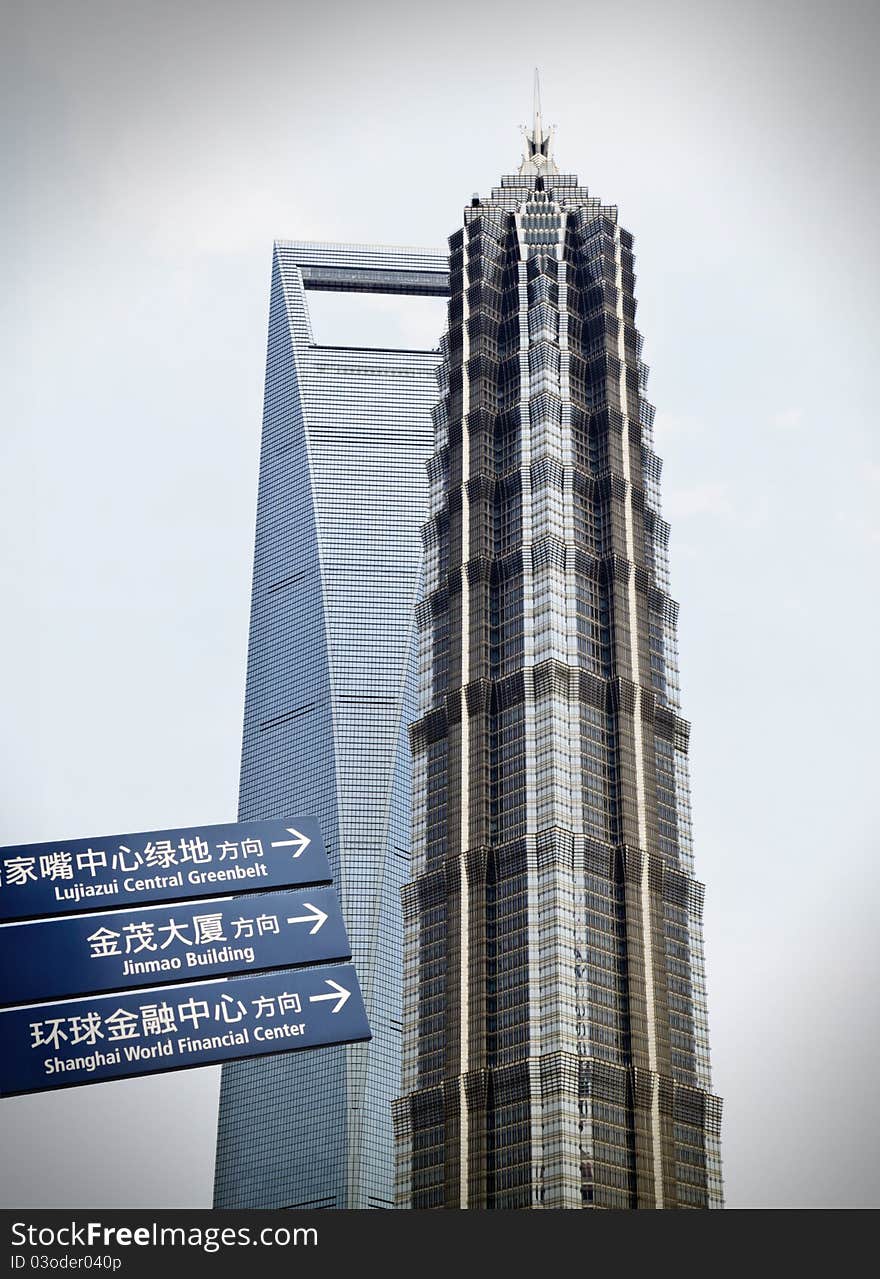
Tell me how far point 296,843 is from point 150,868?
3020mm

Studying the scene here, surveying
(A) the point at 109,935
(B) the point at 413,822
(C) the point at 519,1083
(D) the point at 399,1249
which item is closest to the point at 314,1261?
(D) the point at 399,1249

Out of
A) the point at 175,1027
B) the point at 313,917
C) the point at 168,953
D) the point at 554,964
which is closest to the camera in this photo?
the point at 175,1027

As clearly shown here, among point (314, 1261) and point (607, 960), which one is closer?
point (314, 1261)

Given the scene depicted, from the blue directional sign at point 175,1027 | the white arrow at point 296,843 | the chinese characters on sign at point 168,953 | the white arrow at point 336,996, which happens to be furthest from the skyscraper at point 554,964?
the blue directional sign at point 175,1027

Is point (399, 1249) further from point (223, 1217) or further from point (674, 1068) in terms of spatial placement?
point (674, 1068)

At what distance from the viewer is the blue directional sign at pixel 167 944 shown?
33719 millimetres

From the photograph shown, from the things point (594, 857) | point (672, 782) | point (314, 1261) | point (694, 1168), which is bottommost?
point (314, 1261)

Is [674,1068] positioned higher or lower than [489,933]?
lower

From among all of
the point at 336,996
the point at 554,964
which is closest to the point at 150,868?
the point at 336,996

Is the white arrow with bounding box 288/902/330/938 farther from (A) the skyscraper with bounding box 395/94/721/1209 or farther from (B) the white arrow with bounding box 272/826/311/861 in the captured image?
(A) the skyscraper with bounding box 395/94/721/1209

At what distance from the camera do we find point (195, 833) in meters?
35.2

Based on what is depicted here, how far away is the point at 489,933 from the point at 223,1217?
14746cm

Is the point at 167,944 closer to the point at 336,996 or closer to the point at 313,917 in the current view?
the point at 313,917

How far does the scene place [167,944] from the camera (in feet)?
114
